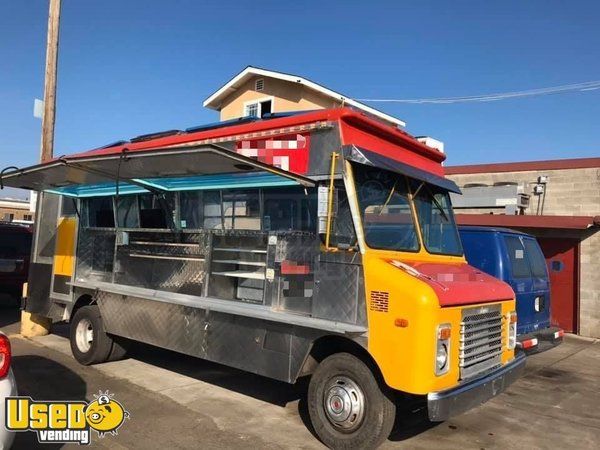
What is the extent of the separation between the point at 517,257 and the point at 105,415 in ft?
20.2

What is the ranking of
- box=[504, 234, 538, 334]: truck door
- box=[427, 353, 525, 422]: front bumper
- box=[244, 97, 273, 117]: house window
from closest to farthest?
1. box=[427, 353, 525, 422]: front bumper
2. box=[504, 234, 538, 334]: truck door
3. box=[244, 97, 273, 117]: house window

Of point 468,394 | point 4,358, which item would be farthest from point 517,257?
point 4,358

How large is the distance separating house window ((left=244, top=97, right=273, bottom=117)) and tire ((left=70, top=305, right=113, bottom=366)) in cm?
1361

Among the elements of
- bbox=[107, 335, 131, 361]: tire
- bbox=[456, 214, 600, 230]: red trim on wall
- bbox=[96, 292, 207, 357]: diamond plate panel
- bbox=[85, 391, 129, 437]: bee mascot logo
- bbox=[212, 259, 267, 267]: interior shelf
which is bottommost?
bbox=[85, 391, 129, 437]: bee mascot logo

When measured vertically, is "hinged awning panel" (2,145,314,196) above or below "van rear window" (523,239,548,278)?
above

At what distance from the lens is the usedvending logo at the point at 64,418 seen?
3607 mm

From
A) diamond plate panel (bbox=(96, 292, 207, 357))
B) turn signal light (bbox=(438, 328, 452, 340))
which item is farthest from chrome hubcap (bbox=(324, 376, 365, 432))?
diamond plate panel (bbox=(96, 292, 207, 357))

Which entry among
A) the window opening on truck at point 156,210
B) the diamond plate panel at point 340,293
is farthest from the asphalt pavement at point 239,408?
the window opening on truck at point 156,210

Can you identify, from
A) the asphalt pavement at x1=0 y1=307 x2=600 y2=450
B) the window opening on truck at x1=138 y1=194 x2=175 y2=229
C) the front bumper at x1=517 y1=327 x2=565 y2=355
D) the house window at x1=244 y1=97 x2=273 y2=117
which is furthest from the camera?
the house window at x1=244 y1=97 x2=273 y2=117

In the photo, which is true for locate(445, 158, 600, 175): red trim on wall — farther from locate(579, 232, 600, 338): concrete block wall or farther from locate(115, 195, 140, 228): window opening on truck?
locate(115, 195, 140, 228): window opening on truck

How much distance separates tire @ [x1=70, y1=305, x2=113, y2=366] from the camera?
7426mm

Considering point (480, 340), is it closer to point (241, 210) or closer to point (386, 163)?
point (386, 163)

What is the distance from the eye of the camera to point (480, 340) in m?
4.94

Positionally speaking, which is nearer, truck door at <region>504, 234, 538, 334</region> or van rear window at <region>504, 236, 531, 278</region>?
truck door at <region>504, 234, 538, 334</region>
